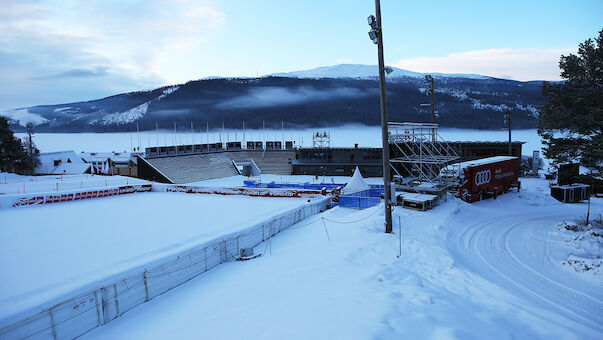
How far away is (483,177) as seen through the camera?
25547mm

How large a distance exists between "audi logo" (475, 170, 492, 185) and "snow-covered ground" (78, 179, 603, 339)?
7895 millimetres

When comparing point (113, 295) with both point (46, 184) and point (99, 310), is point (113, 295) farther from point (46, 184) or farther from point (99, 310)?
point (46, 184)

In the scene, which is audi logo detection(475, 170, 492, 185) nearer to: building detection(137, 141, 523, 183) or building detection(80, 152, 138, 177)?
building detection(137, 141, 523, 183)

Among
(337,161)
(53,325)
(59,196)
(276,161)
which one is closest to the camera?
(53,325)

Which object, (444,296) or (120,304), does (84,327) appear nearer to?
(120,304)

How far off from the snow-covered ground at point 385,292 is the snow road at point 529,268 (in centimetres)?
4

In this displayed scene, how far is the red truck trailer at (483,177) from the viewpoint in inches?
957

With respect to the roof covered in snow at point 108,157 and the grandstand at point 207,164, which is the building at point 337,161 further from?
the roof covered in snow at point 108,157

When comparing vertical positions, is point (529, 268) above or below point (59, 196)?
below

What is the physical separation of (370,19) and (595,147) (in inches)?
605

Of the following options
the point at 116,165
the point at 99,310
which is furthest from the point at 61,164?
the point at 99,310

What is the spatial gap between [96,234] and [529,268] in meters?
18.4

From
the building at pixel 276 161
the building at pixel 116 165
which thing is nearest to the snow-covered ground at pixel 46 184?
the building at pixel 276 161

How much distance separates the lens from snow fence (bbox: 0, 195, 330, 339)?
7297mm
